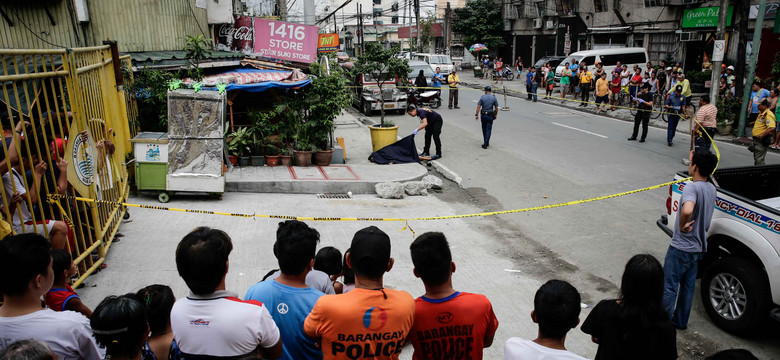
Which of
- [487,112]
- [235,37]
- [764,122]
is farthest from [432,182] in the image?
[235,37]

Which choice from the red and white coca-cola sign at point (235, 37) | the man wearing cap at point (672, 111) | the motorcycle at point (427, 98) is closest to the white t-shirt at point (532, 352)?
the man wearing cap at point (672, 111)

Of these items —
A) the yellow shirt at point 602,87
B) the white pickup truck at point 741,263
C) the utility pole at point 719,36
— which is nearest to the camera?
the white pickup truck at point 741,263

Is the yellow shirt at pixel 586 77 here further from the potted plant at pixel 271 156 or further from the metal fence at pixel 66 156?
the metal fence at pixel 66 156

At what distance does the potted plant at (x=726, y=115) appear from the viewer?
16.3m

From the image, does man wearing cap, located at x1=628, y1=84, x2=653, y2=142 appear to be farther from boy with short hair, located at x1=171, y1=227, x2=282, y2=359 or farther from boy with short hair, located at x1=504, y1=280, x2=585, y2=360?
boy with short hair, located at x1=171, y1=227, x2=282, y2=359

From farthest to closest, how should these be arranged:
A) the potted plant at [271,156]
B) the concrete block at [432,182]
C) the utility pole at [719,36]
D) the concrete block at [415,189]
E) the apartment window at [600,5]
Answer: the apartment window at [600,5] < the utility pole at [719,36] < the potted plant at [271,156] < the concrete block at [432,182] < the concrete block at [415,189]

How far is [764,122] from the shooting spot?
11.2 metres

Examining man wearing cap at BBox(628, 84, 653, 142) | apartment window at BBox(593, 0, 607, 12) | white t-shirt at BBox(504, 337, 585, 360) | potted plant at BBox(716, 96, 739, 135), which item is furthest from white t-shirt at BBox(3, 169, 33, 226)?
apartment window at BBox(593, 0, 607, 12)

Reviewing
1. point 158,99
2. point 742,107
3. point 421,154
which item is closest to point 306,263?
point 158,99

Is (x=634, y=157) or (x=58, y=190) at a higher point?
(x=58, y=190)

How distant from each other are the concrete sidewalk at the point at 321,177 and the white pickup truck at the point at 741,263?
613 cm

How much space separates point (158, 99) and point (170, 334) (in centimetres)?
844

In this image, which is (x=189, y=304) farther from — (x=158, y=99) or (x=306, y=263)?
(x=158, y=99)

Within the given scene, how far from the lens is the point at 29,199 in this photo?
4.45 meters
